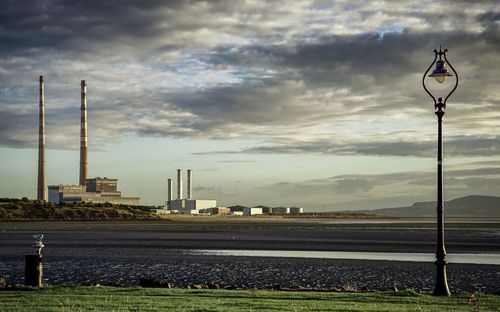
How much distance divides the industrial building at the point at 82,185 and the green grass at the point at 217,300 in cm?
13707

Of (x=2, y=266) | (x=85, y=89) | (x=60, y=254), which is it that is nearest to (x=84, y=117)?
(x=85, y=89)

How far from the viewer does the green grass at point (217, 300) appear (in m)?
19.3

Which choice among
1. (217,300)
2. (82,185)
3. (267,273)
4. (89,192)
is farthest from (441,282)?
(89,192)

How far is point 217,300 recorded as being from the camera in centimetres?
2091

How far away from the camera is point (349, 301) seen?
2131cm

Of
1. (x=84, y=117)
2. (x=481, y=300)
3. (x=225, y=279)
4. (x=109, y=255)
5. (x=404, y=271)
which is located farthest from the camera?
(x=84, y=117)

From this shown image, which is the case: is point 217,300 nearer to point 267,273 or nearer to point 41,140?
point 267,273

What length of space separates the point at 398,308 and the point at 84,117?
147m

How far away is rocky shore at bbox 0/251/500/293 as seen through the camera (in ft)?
105

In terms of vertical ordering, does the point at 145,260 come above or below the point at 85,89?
below

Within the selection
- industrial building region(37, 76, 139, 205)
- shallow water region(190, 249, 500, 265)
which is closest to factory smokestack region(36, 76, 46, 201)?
industrial building region(37, 76, 139, 205)

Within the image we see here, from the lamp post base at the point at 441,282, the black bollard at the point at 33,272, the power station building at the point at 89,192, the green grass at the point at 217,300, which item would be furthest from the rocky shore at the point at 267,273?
the power station building at the point at 89,192

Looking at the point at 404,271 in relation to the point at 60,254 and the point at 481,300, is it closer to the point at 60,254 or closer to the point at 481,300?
the point at 481,300

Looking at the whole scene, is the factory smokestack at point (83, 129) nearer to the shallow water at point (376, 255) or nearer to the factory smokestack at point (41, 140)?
the factory smokestack at point (41, 140)
